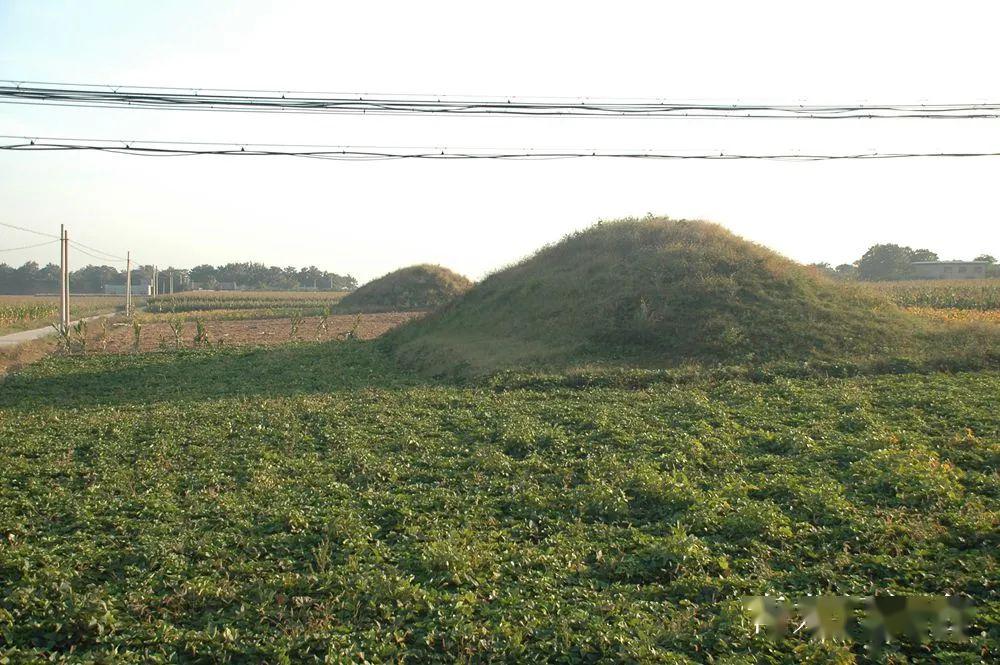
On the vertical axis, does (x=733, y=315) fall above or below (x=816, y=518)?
above

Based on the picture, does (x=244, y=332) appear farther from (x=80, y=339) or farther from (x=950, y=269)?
(x=950, y=269)

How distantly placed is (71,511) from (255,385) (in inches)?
409

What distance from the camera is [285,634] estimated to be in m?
5.61

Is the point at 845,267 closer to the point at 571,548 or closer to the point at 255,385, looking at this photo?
the point at 255,385

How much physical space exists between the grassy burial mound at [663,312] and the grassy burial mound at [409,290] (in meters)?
26.3

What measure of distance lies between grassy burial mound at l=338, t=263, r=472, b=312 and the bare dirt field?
7928 millimetres

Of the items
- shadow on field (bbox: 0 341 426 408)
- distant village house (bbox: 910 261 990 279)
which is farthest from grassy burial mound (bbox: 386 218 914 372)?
distant village house (bbox: 910 261 990 279)

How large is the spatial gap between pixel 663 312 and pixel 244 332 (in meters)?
23.1

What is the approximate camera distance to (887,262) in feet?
255

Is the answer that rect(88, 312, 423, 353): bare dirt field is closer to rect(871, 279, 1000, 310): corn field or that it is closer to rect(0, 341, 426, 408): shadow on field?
rect(0, 341, 426, 408): shadow on field

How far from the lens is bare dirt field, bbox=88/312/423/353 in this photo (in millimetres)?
30906

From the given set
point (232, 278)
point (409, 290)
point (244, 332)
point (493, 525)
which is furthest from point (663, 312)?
point (232, 278)

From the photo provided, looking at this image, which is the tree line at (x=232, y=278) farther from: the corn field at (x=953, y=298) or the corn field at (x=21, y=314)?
the corn field at (x=953, y=298)

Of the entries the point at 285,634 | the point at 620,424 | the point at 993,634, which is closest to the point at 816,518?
the point at 993,634
